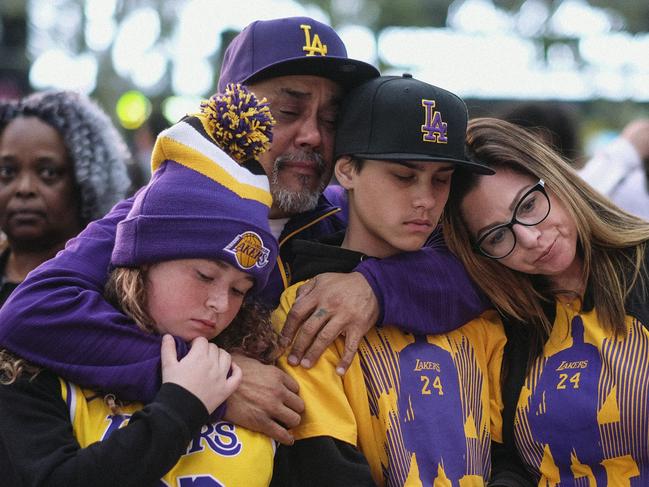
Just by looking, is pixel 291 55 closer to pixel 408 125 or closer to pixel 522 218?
pixel 408 125

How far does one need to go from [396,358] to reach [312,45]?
1165 millimetres

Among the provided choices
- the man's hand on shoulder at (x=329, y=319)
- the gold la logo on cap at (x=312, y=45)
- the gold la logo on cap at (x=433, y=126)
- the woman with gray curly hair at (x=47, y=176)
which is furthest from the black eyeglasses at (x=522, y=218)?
the woman with gray curly hair at (x=47, y=176)

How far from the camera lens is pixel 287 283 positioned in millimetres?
3062

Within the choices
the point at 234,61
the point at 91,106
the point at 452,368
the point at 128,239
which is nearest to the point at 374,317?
the point at 452,368

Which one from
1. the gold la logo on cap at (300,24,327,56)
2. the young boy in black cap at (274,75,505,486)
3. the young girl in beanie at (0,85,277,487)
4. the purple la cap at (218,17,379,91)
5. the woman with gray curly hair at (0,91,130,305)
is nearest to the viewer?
the young girl in beanie at (0,85,277,487)

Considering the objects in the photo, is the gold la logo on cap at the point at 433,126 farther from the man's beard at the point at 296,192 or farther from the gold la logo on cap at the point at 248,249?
the gold la logo on cap at the point at 248,249

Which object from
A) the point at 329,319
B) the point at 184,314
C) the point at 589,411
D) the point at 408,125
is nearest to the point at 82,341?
the point at 184,314

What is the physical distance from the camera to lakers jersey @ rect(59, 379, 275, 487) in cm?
244

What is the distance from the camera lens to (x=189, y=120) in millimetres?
2643

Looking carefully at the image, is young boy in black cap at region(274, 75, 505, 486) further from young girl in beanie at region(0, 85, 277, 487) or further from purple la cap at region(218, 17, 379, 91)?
young girl in beanie at region(0, 85, 277, 487)

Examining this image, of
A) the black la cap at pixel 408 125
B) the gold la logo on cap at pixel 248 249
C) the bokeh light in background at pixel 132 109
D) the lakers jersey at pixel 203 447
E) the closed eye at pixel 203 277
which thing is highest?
the black la cap at pixel 408 125

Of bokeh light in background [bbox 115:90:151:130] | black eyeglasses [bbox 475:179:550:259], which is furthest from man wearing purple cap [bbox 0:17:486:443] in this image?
bokeh light in background [bbox 115:90:151:130]

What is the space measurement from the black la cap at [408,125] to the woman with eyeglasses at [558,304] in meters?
0.16

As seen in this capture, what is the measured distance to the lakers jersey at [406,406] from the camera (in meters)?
2.68
